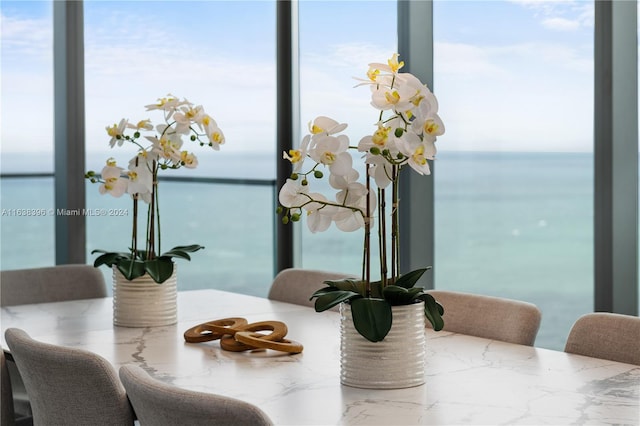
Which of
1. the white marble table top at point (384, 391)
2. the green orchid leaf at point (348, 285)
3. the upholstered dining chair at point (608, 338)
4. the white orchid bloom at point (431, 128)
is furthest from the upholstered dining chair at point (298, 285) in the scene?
the white orchid bloom at point (431, 128)

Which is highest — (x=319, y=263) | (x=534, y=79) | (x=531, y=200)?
(x=534, y=79)

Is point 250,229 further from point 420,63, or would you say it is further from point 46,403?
point 46,403

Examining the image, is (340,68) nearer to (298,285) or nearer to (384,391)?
(298,285)

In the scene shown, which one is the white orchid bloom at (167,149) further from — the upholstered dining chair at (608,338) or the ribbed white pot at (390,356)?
the upholstered dining chair at (608,338)

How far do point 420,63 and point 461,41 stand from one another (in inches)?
9.3

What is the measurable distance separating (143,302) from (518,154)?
195cm

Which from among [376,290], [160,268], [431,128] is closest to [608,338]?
[376,290]

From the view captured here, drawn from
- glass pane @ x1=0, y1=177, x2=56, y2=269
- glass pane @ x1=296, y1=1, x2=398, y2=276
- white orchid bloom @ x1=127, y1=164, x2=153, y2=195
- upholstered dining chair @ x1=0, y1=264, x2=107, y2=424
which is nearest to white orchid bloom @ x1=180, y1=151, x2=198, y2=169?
white orchid bloom @ x1=127, y1=164, x2=153, y2=195

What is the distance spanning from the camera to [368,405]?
160cm

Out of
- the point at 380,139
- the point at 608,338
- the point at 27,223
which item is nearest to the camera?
the point at 380,139

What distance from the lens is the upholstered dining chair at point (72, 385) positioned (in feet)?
5.33

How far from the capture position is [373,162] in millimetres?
1665

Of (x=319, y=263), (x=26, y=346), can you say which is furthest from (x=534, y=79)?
(x=26, y=346)

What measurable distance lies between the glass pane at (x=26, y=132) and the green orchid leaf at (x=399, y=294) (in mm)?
2946
